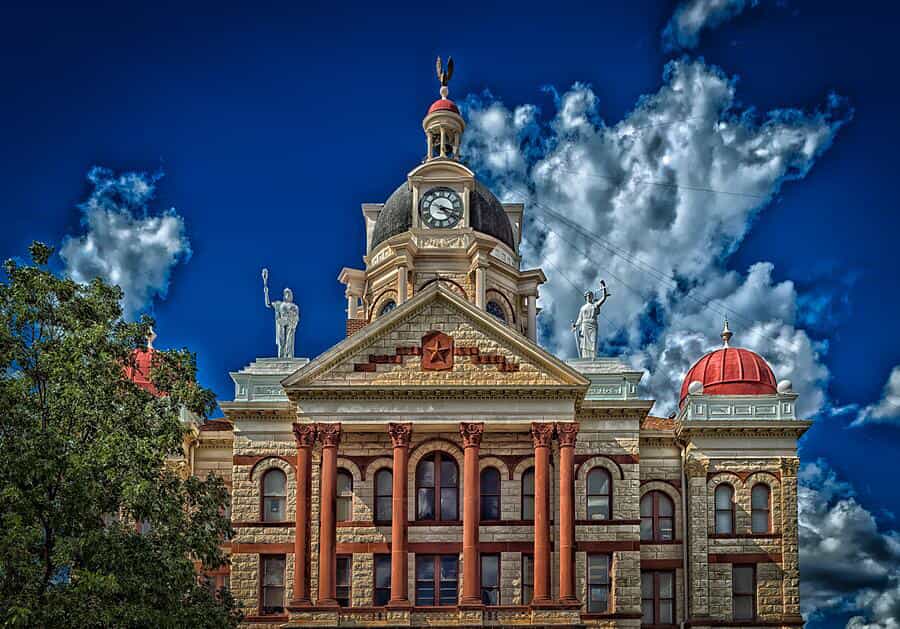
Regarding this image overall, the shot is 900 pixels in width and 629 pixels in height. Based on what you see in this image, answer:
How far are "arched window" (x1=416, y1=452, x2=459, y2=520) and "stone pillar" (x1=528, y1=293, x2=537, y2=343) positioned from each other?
11.4 meters

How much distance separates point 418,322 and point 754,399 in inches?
525

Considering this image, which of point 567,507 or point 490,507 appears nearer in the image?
point 567,507

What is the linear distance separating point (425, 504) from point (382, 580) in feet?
10.0

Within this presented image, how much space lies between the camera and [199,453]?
156 feet

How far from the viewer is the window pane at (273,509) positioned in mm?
44969

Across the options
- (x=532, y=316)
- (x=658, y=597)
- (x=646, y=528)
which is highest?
(x=532, y=316)

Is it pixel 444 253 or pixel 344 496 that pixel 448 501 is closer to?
pixel 344 496

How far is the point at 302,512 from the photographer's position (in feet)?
139

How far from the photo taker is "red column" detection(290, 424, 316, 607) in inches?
1624

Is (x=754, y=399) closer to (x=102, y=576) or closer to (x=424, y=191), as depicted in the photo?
(x=424, y=191)

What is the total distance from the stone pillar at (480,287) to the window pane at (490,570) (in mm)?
12185

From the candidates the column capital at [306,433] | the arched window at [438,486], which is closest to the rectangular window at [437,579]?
the arched window at [438,486]

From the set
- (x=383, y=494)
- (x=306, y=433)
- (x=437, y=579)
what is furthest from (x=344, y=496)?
(x=437, y=579)

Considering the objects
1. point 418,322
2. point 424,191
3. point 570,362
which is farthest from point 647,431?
point 424,191
